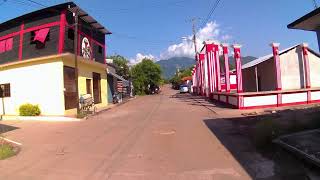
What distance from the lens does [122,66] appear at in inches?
2628

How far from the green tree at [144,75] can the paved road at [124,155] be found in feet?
163

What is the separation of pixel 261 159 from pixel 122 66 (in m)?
58.2

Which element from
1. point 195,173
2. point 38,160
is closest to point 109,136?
point 38,160

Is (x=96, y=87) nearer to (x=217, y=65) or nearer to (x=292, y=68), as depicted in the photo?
(x=217, y=65)

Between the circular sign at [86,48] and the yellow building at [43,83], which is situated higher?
the circular sign at [86,48]

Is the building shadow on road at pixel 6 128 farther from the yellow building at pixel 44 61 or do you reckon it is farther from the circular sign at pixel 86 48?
the circular sign at pixel 86 48

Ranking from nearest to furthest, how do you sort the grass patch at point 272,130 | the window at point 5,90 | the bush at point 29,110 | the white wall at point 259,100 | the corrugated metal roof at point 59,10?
the grass patch at point 272,130
the white wall at point 259,100
the bush at point 29,110
the corrugated metal roof at point 59,10
the window at point 5,90

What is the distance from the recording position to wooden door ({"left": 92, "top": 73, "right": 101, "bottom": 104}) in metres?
31.5

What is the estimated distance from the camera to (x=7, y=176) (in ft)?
29.7

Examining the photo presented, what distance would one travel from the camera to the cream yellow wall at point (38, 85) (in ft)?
80.0

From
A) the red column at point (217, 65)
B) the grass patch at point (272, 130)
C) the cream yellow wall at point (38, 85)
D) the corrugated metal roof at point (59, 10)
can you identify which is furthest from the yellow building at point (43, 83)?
the grass patch at point (272, 130)

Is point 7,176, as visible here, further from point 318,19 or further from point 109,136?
point 318,19

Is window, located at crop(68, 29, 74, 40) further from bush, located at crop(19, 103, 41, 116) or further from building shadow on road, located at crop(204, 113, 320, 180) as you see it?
building shadow on road, located at crop(204, 113, 320, 180)

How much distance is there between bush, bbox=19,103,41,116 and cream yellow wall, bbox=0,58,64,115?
435mm
